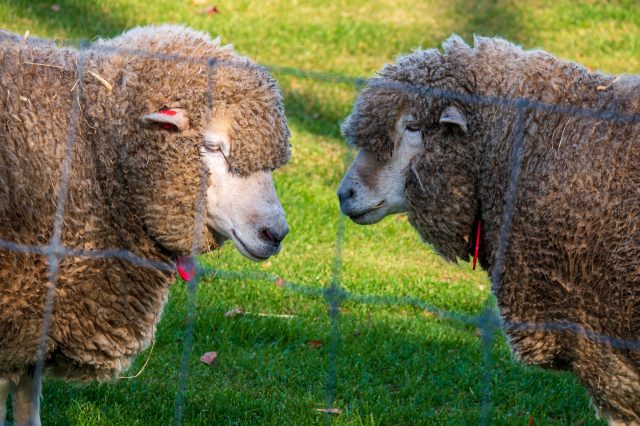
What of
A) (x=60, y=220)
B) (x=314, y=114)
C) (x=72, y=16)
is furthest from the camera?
(x=72, y=16)

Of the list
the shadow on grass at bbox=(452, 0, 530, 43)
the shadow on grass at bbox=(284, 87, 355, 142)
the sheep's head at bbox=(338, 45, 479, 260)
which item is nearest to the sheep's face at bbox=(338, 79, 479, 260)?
the sheep's head at bbox=(338, 45, 479, 260)

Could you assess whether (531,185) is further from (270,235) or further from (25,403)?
(25,403)

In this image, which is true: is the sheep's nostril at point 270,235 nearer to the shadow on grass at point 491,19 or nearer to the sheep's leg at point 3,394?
Result: the sheep's leg at point 3,394

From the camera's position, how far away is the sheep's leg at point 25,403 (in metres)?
3.84

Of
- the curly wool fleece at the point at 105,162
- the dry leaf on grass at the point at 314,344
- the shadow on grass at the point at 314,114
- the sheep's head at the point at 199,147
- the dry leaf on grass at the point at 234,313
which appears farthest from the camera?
the shadow on grass at the point at 314,114

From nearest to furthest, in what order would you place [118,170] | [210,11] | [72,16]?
1. [118,170]
2. [72,16]
3. [210,11]

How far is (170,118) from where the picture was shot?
334cm

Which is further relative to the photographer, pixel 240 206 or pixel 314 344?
pixel 314 344

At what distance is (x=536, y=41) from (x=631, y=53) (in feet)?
3.61

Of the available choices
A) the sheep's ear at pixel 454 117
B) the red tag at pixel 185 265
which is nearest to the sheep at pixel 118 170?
the red tag at pixel 185 265

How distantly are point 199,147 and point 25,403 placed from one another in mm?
1329

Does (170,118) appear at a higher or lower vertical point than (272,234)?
higher

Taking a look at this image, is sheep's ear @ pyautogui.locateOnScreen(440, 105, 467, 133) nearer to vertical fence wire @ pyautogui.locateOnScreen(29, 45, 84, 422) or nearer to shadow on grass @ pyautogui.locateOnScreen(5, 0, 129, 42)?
vertical fence wire @ pyautogui.locateOnScreen(29, 45, 84, 422)

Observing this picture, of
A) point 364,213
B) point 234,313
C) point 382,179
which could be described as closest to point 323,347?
point 234,313
